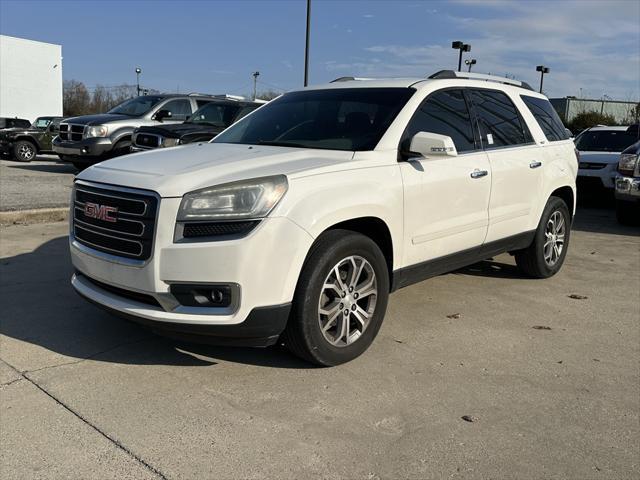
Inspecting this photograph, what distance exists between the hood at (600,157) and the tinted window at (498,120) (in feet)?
23.8

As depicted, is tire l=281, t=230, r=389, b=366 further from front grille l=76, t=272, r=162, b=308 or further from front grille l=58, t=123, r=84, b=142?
front grille l=58, t=123, r=84, b=142

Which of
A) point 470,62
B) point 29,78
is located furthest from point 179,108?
point 29,78

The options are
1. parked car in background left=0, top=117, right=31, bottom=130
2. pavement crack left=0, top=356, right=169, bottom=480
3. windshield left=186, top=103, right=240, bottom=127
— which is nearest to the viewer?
pavement crack left=0, top=356, right=169, bottom=480

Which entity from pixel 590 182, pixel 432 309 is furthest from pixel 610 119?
pixel 432 309

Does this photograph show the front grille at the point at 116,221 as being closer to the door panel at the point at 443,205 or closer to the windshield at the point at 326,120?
the windshield at the point at 326,120

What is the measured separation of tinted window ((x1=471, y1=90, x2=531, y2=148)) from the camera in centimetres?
512

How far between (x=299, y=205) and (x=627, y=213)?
8.25 m

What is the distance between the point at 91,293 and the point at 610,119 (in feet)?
123

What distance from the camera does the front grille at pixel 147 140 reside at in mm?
10928

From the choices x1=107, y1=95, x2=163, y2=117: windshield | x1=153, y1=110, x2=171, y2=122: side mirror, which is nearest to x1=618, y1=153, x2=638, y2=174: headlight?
x1=153, y1=110, x2=171, y2=122: side mirror

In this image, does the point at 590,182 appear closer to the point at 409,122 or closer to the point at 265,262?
the point at 409,122

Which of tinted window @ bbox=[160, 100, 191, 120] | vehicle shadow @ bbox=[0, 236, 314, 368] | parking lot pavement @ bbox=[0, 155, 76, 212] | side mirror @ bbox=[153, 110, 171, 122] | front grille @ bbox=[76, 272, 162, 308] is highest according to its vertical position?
tinted window @ bbox=[160, 100, 191, 120]

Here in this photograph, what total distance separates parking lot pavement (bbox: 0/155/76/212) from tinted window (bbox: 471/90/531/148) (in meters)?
6.74

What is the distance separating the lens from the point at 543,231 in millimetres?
5898
